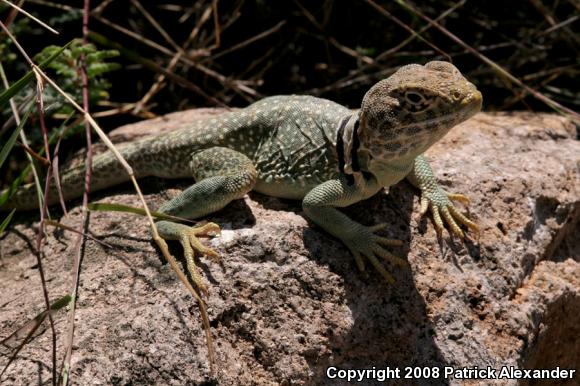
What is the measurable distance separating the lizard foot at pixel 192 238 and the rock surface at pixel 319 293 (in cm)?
9

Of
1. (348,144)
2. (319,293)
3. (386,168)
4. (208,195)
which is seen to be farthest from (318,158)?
(319,293)

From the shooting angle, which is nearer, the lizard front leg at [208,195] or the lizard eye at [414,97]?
the lizard eye at [414,97]

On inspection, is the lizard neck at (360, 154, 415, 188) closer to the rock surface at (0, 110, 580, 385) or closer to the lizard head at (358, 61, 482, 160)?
the lizard head at (358, 61, 482, 160)

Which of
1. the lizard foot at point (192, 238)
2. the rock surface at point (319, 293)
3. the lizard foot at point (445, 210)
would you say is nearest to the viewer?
the rock surface at point (319, 293)

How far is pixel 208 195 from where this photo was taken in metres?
4.32

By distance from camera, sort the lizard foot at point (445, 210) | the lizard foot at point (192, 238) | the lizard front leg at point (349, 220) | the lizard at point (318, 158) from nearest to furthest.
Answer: the lizard at point (318, 158) → the lizard foot at point (192, 238) → the lizard front leg at point (349, 220) → the lizard foot at point (445, 210)

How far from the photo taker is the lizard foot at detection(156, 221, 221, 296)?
3.91 metres

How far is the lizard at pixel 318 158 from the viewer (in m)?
3.80

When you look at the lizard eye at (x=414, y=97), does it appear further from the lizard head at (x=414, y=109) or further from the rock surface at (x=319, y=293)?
the rock surface at (x=319, y=293)

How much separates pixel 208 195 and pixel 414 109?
1467mm

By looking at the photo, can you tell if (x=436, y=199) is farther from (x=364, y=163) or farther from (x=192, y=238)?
(x=192, y=238)

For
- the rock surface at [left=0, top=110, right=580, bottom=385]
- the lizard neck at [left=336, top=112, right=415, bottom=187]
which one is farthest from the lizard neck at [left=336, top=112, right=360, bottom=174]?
the rock surface at [left=0, top=110, right=580, bottom=385]

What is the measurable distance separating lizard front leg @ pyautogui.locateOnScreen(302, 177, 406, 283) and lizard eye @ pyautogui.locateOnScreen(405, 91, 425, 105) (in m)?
0.65

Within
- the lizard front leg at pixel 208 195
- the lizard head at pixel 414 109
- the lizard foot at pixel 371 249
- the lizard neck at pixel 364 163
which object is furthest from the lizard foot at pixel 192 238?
the lizard head at pixel 414 109
